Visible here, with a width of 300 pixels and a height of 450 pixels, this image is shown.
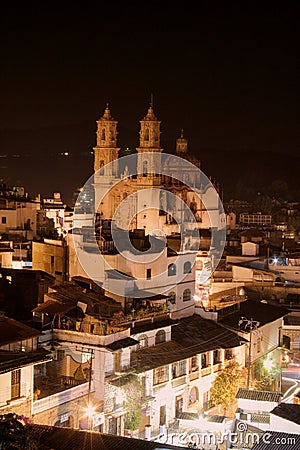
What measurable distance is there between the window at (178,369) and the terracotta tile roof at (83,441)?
338 centimetres

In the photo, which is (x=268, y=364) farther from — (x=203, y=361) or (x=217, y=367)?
(x=203, y=361)

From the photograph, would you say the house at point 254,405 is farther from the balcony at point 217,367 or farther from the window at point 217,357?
the window at point 217,357

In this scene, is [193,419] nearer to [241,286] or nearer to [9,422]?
[9,422]

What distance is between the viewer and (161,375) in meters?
11.6

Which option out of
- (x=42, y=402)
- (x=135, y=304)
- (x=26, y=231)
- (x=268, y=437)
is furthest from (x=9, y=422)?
(x=26, y=231)

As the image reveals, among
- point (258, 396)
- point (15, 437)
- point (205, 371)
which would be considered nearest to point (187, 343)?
point (205, 371)

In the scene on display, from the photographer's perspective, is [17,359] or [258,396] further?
[258,396]

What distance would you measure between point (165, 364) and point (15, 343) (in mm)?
2639

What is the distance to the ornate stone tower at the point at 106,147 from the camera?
2764 cm

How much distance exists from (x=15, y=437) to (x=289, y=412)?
3.98 m

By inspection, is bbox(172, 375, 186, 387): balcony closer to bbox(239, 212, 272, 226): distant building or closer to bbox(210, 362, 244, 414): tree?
bbox(210, 362, 244, 414): tree

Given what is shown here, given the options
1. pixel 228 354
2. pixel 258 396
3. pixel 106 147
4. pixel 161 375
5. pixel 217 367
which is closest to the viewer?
pixel 161 375

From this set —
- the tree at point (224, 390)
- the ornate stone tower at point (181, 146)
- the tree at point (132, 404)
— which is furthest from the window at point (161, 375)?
the ornate stone tower at point (181, 146)

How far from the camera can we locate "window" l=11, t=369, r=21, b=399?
30.1 feet
